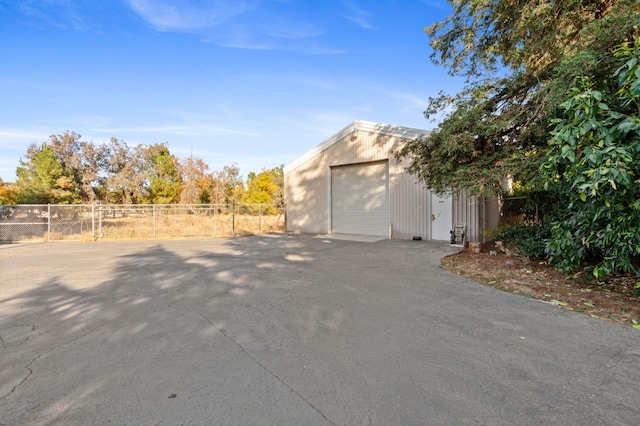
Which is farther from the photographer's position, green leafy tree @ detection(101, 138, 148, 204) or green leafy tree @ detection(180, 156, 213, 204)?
green leafy tree @ detection(180, 156, 213, 204)

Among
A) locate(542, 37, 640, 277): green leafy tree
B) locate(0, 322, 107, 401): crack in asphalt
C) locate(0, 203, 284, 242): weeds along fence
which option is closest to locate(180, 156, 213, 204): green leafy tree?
locate(0, 203, 284, 242): weeds along fence

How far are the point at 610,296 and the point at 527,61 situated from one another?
7.20 metres

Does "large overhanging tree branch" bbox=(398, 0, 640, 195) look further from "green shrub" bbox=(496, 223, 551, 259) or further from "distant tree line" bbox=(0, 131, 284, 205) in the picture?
"distant tree line" bbox=(0, 131, 284, 205)

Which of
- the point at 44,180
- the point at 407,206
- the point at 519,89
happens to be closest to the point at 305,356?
the point at 519,89

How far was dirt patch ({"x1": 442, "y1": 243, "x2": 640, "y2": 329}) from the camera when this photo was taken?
14.1 ft

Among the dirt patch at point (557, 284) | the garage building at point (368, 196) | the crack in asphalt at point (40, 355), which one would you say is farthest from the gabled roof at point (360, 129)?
the crack in asphalt at point (40, 355)

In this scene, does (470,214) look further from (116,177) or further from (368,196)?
(116,177)

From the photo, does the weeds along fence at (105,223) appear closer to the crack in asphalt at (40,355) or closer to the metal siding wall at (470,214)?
the metal siding wall at (470,214)

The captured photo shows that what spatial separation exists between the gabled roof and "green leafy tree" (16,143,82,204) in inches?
780

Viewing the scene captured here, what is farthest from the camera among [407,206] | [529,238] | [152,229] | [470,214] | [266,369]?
[152,229]

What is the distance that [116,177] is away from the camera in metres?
29.4

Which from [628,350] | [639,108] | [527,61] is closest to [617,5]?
[527,61]

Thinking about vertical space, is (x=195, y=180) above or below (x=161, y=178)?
below

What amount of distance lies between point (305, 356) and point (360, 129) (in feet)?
40.9
